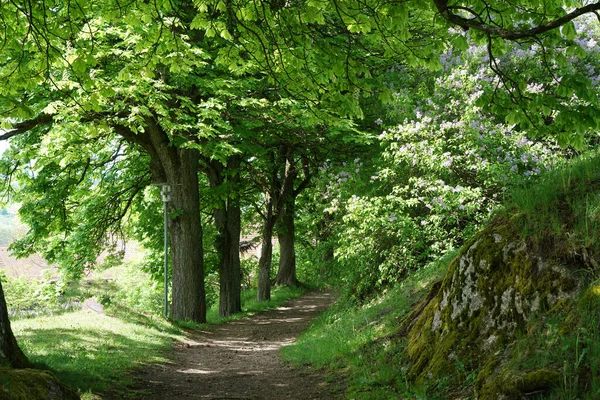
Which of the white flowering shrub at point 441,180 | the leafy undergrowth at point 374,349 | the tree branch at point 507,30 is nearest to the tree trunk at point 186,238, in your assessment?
the leafy undergrowth at point 374,349

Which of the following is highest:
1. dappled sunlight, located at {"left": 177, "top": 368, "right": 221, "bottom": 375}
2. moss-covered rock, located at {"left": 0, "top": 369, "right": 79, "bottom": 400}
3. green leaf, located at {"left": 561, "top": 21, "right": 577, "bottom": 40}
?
green leaf, located at {"left": 561, "top": 21, "right": 577, "bottom": 40}

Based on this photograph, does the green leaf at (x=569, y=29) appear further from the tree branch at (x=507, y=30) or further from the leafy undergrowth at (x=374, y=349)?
the leafy undergrowth at (x=374, y=349)

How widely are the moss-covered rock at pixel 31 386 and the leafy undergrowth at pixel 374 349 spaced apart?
3.23m

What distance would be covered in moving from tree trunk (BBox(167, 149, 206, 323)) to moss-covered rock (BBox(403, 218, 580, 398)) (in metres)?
9.50

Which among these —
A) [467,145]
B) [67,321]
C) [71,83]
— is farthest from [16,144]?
[467,145]

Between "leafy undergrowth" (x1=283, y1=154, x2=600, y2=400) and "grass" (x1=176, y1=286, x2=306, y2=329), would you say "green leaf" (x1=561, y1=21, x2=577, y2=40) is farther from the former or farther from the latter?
"grass" (x1=176, y1=286, x2=306, y2=329)

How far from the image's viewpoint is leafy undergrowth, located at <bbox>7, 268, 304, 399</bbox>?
7.07m

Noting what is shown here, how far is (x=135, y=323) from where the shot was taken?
499 inches

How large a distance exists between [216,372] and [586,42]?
11707 millimetres

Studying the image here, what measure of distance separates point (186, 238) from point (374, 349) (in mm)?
8500

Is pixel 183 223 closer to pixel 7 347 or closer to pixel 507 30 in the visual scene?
pixel 7 347

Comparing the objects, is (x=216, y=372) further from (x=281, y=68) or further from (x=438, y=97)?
(x=438, y=97)

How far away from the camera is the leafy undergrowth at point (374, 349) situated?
6332 millimetres

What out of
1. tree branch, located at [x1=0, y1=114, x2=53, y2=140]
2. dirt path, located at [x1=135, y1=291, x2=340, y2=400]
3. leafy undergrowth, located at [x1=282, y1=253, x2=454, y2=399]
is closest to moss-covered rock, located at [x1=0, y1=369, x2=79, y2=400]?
dirt path, located at [x1=135, y1=291, x2=340, y2=400]
